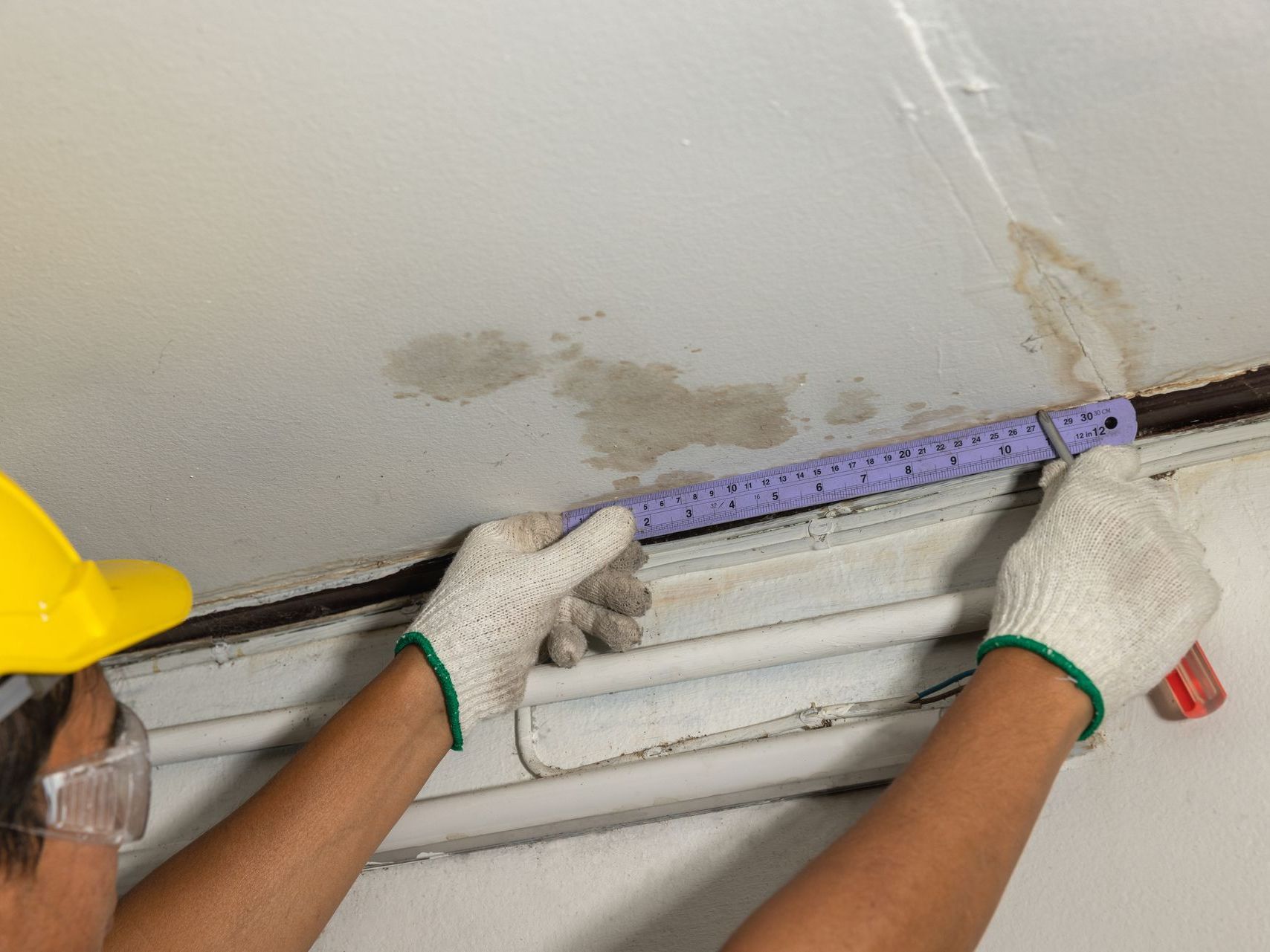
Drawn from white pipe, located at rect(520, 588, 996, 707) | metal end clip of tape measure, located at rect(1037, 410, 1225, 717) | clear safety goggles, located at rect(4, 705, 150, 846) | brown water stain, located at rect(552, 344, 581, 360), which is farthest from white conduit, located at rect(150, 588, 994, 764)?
clear safety goggles, located at rect(4, 705, 150, 846)

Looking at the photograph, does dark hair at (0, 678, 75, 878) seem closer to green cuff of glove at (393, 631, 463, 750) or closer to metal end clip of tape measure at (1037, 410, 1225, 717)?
green cuff of glove at (393, 631, 463, 750)

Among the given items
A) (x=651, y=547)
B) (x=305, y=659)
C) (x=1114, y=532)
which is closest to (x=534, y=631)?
(x=651, y=547)

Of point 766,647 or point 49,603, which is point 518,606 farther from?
point 49,603

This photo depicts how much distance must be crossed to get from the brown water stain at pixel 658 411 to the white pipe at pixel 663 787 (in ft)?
1.30

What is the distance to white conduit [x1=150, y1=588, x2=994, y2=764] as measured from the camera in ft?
3.75

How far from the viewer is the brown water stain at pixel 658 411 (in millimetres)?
1093

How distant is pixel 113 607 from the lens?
2.63ft

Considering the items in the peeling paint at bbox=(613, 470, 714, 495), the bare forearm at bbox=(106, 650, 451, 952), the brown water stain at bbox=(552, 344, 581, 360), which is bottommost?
the peeling paint at bbox=(613, 470, 714, 495)

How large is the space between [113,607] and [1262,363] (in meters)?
1.30

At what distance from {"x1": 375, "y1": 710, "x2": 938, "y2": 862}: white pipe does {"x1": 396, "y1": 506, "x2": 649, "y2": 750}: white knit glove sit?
0.42 ft

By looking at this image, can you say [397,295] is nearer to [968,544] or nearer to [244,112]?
[244,112]

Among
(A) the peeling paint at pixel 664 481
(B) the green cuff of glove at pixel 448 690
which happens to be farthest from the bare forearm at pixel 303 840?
(A) the peeling paint at pixel 664 481

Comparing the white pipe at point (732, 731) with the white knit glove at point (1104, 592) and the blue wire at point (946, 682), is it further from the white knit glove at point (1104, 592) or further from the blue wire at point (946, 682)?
the white knit glove at point (1104, 592)

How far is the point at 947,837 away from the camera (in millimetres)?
787
